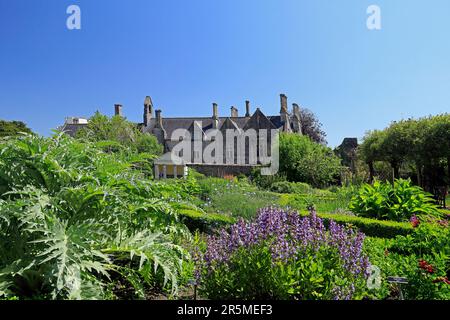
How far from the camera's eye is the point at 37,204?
3402mm

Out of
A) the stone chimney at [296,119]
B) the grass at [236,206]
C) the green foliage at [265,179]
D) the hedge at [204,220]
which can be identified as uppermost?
the stone chimney at [296,119]

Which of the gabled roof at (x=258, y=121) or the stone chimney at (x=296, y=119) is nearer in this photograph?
the gabled roof at (x=258, y=121)

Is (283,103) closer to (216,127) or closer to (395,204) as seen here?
(216,127)

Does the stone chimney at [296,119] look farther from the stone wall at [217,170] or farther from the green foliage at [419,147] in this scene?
the stone wall at [217,170]

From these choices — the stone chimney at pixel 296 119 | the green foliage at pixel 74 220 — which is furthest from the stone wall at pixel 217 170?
the green foliage at pixel 74 220

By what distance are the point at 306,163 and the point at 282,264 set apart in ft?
68.4

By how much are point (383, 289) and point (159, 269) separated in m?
2.50

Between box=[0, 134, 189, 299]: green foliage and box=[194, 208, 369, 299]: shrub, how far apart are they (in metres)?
0.53

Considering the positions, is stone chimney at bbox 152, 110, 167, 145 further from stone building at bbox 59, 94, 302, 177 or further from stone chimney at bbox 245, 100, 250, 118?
stone chimney at bbox 245, 100, 250, 118

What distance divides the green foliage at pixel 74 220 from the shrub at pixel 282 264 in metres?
0.53

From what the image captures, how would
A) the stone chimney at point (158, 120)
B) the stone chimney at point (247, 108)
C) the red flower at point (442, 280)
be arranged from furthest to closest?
the stone chimney at point (158, 120)
the stone chimney at point (247, 108)
the red flower at point (442, 280)

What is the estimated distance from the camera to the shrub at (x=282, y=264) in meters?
3.52

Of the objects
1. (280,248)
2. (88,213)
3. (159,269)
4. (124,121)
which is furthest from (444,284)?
(124,121)
